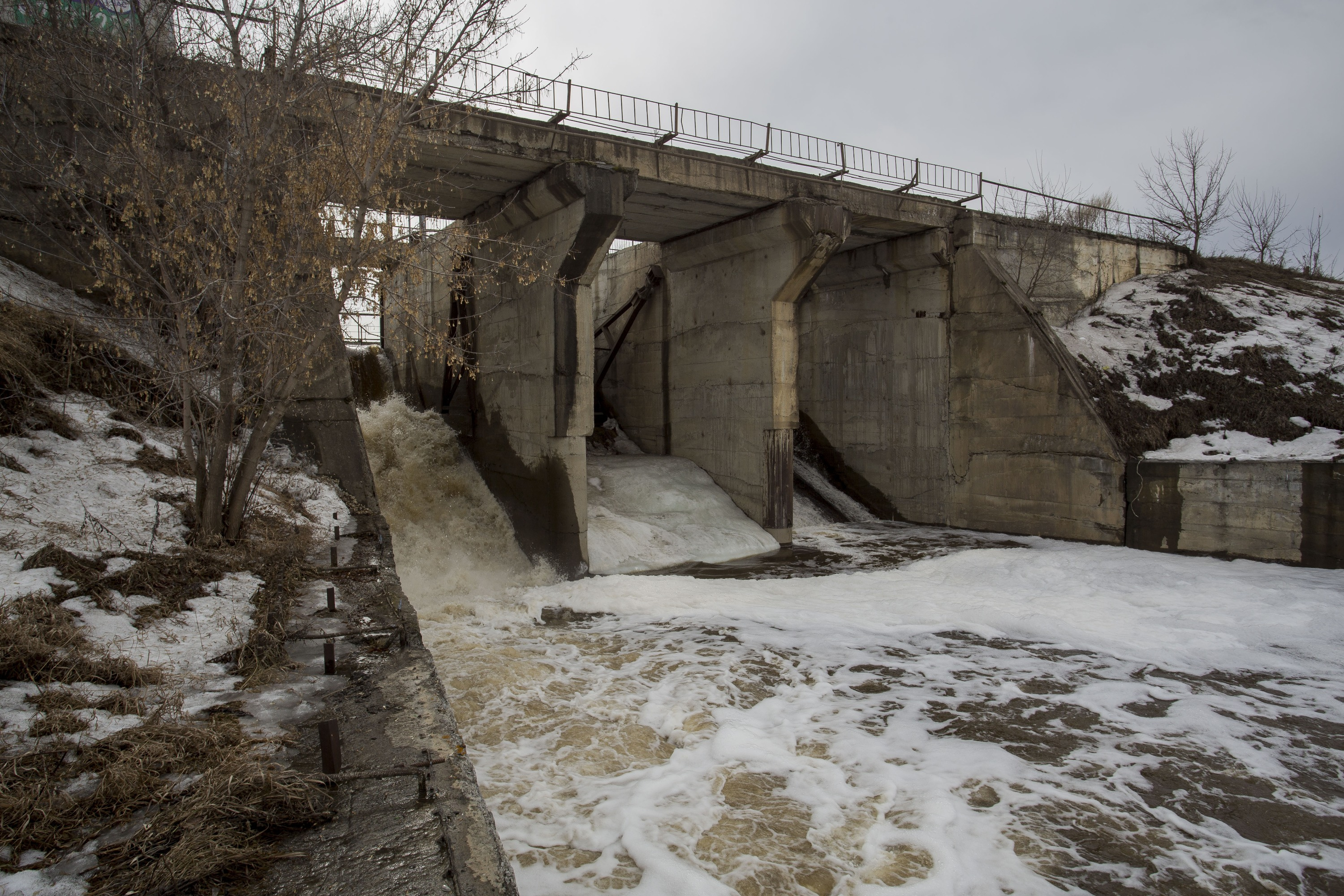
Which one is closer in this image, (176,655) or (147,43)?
(176,655)

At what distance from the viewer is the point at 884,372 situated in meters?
16.4

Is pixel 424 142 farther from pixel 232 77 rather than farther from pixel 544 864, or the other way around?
pixel 544 864

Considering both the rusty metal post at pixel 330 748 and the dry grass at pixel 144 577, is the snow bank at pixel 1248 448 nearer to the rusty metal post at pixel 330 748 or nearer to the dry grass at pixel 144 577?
the rusty metal post at pixel 330 748

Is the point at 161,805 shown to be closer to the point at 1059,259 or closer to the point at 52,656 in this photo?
the point at 52,656

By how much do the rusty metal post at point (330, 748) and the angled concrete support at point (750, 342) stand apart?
11.0 meters

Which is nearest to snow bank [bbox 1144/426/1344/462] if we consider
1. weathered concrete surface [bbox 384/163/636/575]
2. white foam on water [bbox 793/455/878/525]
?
white foam on water [bbox 793/455/878/525]

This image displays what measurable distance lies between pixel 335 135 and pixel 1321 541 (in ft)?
42.9

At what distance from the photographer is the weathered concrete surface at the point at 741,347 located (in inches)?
527

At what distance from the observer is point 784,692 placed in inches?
276

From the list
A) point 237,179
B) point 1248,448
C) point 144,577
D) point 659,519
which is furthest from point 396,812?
point 1248,448

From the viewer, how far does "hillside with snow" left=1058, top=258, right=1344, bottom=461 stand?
485 inches

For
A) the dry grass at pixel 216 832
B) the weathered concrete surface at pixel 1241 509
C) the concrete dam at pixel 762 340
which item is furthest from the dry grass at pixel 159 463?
the weathered concrete surface at pixel 1241 509

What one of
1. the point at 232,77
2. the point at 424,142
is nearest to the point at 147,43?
the point at 232,77

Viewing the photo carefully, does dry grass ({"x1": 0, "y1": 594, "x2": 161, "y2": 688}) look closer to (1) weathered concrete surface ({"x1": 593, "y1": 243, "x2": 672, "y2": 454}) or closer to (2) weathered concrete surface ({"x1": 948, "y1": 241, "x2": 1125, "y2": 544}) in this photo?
(1) weathered concrete surface ({"x1": 593, "y1": 243, "x2": 672, "y2": 454})
